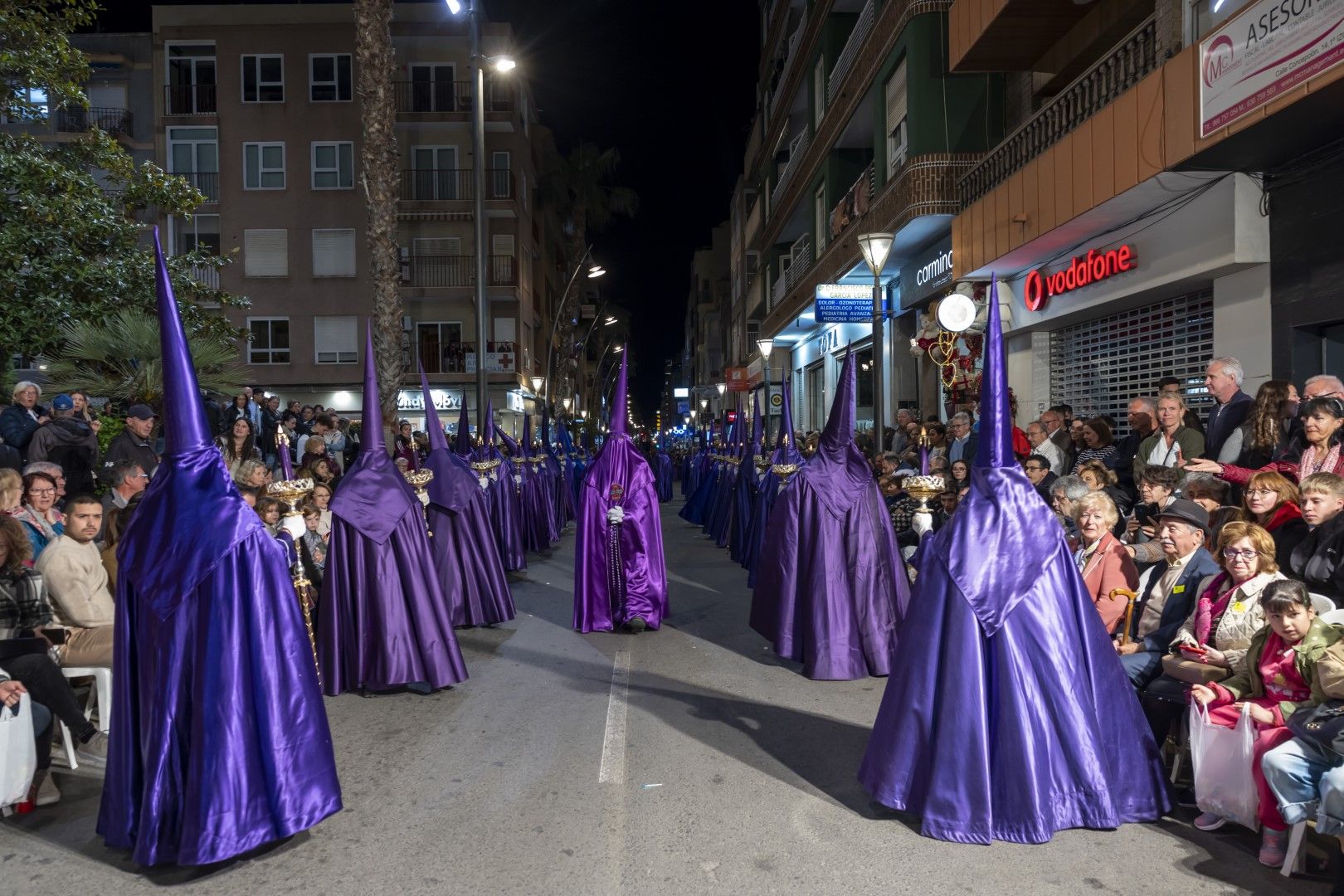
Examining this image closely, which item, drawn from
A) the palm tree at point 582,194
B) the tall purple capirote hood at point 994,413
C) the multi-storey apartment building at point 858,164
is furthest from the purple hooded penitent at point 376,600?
the palm tree at point 582,194

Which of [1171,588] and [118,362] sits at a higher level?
[118,362]

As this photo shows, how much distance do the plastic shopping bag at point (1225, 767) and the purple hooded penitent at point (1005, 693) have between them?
0.61 ft

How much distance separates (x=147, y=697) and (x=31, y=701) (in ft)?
4.18

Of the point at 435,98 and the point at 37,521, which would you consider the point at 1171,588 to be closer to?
the point at 37,521

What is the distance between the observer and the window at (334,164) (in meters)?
35.6

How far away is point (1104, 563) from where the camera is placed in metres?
6.01

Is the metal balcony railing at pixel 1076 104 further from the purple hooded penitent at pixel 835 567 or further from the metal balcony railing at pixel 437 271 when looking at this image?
the metal balcony railing at pixel 437 271

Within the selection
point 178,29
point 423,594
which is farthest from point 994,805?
point 178,29

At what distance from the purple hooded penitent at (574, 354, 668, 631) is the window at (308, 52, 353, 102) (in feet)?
100

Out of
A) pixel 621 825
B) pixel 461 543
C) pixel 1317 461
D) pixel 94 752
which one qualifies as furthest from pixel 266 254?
pixel 1317 461

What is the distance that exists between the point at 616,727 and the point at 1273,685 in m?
3.60

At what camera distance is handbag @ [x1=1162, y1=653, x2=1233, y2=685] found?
187 inches

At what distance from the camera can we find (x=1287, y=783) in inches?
156

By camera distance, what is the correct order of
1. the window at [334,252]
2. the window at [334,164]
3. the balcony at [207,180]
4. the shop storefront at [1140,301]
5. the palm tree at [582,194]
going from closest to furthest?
1. the shop storefront at [1140,301]
2. the balcony at [207,180]
3. the window at [334,164]
4. the window at [334,252]
5. the palm tree at [582,194]
